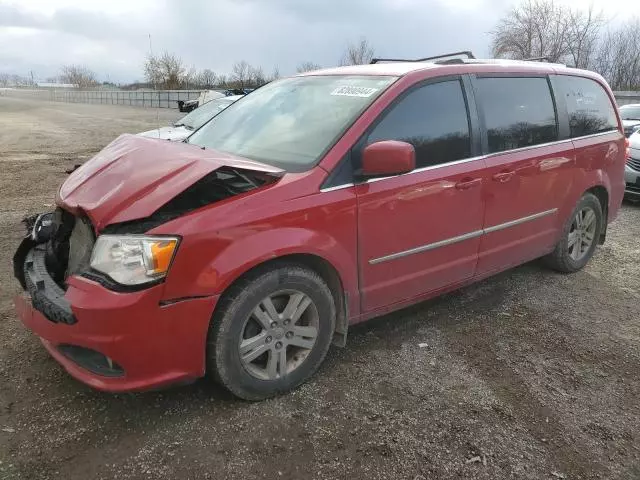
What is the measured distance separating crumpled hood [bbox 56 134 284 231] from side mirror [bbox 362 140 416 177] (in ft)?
1.60

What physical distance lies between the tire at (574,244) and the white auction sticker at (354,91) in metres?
2.32

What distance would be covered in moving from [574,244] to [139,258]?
395cm

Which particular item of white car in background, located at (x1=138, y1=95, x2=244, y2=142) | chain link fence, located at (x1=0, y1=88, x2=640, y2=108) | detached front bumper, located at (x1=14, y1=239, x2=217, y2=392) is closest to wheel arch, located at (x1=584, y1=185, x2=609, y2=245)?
detached front bumper, located at (x1=14, y1=239, x2=217, y2=392)

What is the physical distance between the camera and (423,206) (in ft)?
10.9

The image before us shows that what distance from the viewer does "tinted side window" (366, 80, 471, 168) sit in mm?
3256

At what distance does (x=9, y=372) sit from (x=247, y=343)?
4.83 feet

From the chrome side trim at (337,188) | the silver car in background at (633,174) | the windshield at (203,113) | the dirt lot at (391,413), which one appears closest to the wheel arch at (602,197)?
the dirt lot at (391,413)

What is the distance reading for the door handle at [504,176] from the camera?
12.3ft

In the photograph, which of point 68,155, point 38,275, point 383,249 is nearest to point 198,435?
point 38,275

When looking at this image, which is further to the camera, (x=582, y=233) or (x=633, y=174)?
(x=633, y=174)

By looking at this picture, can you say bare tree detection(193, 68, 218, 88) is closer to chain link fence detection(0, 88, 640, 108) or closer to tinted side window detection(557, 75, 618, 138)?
chain link fence detection(0, 88, 640, 108)

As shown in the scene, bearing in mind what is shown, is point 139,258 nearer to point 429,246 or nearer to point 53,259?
point 53,259

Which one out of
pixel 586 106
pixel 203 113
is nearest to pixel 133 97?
pixel 203 113

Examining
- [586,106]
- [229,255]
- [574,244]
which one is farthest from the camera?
[574,244]
